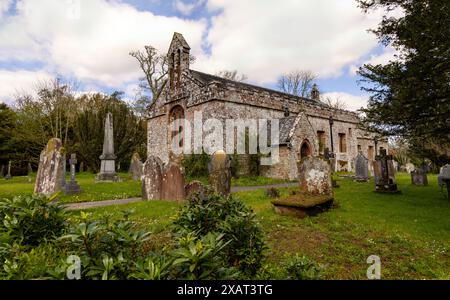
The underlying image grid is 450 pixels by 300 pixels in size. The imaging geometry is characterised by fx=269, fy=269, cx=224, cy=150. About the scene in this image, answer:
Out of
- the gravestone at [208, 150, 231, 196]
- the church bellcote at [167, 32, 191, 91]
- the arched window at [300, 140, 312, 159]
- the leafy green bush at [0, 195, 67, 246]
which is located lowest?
the leafy green bush at [0, 195, 67, 246]

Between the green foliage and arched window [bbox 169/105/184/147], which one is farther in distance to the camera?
arched window [bbox 169/105/184/147]

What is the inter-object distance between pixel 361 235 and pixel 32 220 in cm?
552

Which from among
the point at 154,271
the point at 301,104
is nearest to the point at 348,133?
the point at 301,104

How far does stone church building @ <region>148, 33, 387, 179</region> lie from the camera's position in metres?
16.9

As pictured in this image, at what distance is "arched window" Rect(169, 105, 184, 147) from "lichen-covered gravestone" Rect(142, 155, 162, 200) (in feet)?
31.4

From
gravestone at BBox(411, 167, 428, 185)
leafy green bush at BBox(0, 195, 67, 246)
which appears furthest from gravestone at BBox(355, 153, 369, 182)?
leafy green bush at BBox(0, 195, 67, 246)

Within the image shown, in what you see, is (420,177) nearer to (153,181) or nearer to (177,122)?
(153,181)

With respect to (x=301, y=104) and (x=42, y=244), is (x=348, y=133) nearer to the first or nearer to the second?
(x=301, y=104)

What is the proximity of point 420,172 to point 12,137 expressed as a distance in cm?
3348

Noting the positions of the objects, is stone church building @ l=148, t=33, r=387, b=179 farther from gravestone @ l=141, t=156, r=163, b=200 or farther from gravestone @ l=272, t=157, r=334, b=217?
gravestone @ l=272, t=157, r=334, b=217

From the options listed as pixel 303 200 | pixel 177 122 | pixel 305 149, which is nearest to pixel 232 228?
pixel 303 200

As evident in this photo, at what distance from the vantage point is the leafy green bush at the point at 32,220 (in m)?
2.91

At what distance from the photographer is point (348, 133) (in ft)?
89.1
